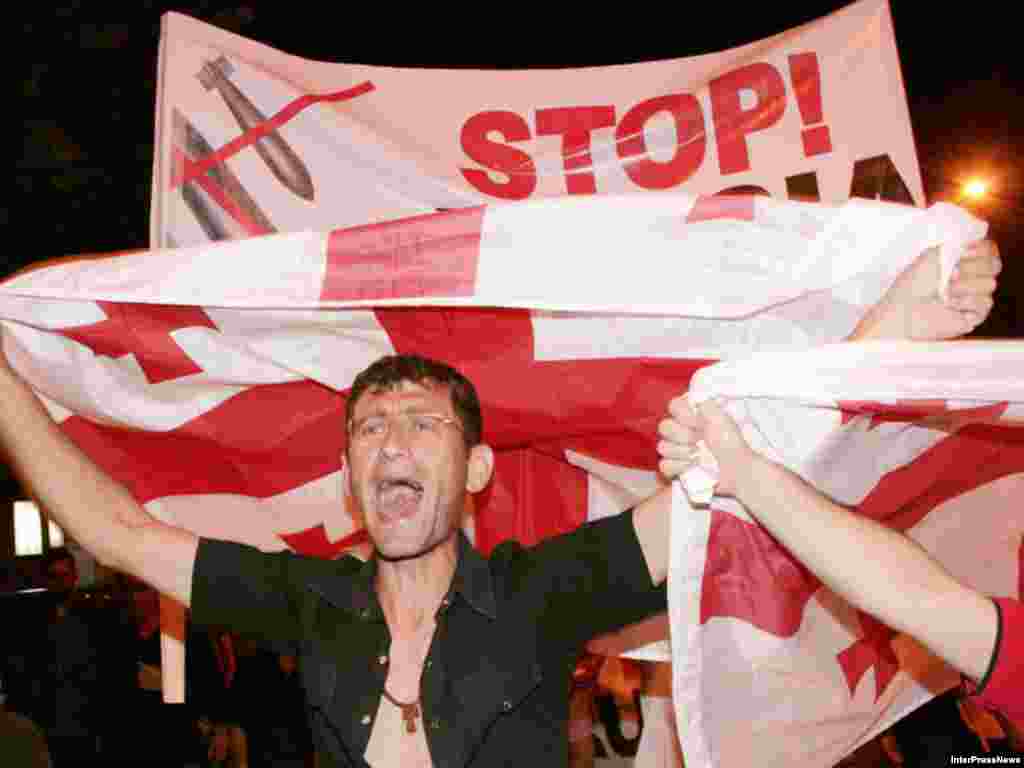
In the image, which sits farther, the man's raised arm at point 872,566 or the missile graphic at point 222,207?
the missile graphic at point 222,207

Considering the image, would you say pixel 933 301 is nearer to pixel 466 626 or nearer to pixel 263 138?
pixel 466 626

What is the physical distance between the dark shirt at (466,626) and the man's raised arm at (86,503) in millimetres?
63

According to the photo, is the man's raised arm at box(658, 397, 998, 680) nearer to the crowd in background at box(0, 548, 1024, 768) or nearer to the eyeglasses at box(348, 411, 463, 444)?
the eyeglasses at box(348, 411, 463, 444)

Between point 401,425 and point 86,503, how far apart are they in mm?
581

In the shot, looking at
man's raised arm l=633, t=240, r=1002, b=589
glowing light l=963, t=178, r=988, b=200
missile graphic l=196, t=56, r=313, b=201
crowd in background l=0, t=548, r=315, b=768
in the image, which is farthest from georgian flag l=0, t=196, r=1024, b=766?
glowing light l=963, t=178, r=988, b=200

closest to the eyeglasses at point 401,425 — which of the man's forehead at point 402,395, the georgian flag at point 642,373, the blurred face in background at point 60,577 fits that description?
the man's forehead at point 402,395

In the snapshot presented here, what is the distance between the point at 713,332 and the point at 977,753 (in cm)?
350

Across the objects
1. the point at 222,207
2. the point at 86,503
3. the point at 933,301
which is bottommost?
the point at 86,503

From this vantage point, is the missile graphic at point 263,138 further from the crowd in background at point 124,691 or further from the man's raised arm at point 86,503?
the crowd in background at point 124,691

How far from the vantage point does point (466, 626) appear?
194 centimetres

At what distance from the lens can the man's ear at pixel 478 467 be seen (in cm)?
214

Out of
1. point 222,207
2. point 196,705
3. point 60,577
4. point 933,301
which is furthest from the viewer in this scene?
point 196,705

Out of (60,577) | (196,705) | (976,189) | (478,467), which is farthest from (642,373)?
(976,189)

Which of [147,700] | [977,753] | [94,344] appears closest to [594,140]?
[94,344]
